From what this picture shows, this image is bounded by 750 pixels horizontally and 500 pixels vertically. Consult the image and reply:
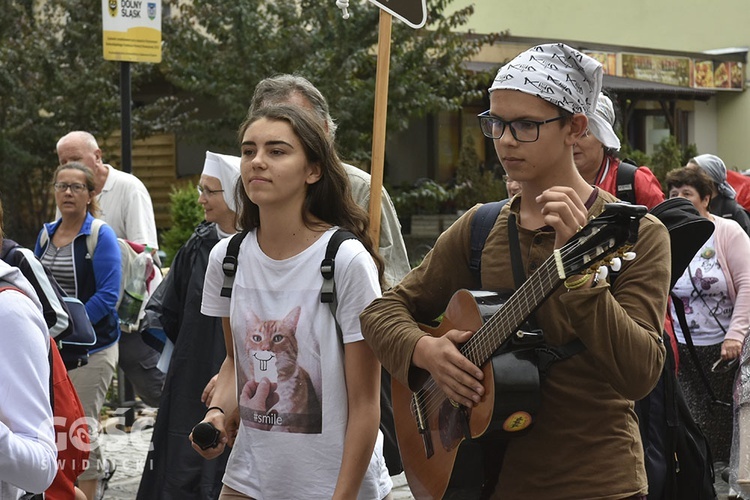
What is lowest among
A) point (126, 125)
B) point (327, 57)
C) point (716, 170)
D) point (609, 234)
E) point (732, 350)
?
point (732, 350)

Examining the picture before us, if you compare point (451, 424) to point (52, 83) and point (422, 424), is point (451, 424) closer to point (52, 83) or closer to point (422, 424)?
point (422, 424)

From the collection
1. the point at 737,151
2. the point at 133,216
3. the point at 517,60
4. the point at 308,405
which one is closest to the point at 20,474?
the point at 308,405

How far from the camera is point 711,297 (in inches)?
298

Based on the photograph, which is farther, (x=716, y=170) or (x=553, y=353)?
(x=716, y=170)

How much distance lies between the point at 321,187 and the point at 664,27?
3249cm

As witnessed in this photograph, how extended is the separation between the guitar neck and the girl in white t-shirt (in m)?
0.54

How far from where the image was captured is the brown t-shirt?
252 cm

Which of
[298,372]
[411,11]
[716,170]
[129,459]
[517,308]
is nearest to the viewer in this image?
[517,308]

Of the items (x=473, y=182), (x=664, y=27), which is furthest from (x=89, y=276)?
(x=664, y=27)

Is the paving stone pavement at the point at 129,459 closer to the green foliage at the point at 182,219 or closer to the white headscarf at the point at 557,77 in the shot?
the white headscarf at the point at 557,77

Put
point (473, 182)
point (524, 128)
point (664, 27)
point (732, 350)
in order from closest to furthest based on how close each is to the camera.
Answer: point (524, 128) < point (732, 350) < point (473, 182) < point (664, 27)

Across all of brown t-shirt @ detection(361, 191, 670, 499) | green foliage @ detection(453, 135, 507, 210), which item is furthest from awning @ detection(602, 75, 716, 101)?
brown t-shirt @ detection(361, 191, 670, 499)

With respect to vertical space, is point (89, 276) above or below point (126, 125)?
below

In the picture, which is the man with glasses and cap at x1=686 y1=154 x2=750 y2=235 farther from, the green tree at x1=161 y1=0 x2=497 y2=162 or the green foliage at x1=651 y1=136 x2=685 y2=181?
the green foliage at x1=651 y1=136 x2=685 y2=181
